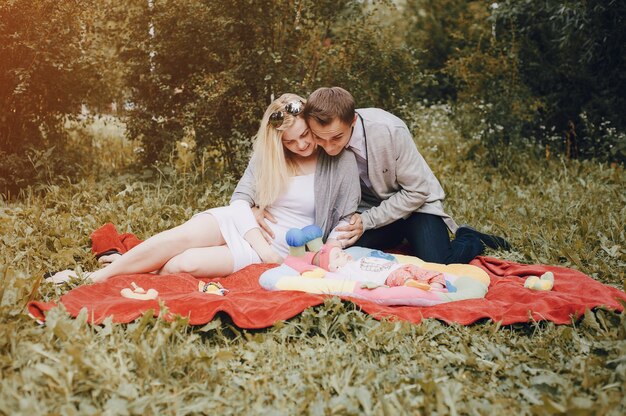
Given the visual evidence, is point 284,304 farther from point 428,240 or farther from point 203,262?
point 428,240

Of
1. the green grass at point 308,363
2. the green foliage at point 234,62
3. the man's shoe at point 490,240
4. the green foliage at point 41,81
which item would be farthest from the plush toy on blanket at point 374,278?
the green foliage at point 41,81

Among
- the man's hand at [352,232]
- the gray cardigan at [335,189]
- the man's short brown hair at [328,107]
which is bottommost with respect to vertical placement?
the man's hand at [352,232]

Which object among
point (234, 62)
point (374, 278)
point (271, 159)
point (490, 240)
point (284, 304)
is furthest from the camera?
point (234, 62)

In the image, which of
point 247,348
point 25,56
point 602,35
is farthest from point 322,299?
point 602,35

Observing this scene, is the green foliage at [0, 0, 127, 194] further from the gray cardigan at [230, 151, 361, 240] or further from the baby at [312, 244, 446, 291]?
the baby at [312, 244, 446, 291]

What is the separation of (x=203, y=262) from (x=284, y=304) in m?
0.87

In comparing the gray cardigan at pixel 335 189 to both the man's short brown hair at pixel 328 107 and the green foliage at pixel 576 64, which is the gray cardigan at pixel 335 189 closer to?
the man's short brown hair at pixel 328 107

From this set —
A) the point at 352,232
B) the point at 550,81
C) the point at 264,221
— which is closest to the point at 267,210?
the point at 264,221

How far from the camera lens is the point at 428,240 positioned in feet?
13.5

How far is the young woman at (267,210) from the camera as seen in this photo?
12.2 ft

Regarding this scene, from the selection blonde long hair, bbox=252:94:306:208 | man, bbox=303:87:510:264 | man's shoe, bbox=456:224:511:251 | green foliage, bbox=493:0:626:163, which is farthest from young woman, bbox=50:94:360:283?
green foliage, bbox=493:0:626:163

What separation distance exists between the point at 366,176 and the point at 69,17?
3.58 m

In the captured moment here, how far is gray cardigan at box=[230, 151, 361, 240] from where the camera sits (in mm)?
3994

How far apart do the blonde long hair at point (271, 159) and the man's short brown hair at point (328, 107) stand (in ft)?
0.73
